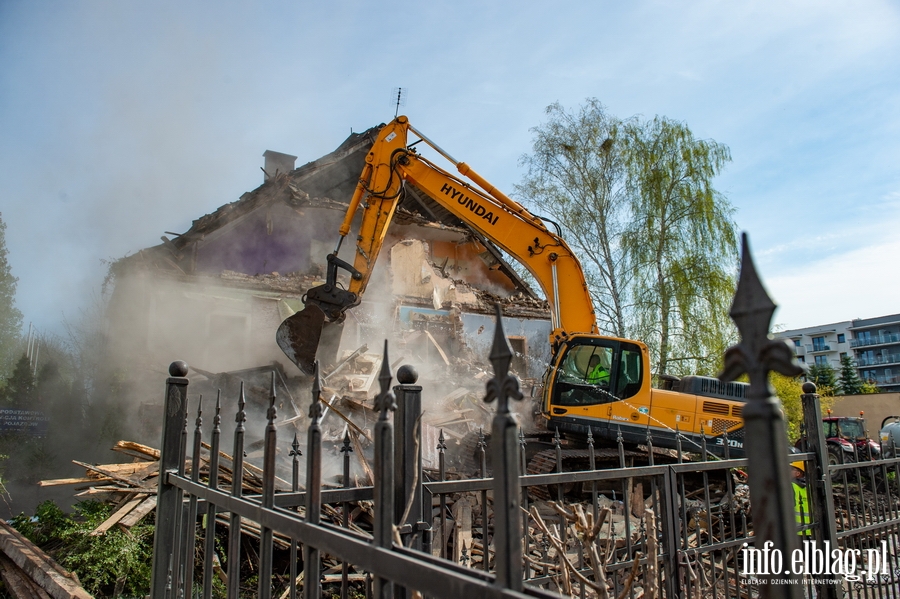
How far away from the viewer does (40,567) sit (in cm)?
487

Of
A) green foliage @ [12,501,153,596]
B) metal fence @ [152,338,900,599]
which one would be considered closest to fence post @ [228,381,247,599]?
metal fence @ [152,338,900,599]

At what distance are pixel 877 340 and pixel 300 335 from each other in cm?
7411

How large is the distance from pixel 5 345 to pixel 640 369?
42.8m

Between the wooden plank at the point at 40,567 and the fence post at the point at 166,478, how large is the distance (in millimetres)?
2274

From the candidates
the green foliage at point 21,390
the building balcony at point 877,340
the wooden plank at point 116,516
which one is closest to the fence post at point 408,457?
the wooden plank at point 116,516

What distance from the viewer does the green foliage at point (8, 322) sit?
35.4 meters

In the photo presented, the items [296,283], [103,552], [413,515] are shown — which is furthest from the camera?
[296,283]

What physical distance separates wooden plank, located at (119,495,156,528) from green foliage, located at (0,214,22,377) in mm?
38081

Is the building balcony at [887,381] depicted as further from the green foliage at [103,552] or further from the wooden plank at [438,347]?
the green foliage at [103,552]

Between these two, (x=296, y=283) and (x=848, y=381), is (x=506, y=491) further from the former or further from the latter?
(x=848, y=381)

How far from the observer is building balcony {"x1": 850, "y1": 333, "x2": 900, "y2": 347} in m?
61.5

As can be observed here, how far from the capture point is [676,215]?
19531 mm

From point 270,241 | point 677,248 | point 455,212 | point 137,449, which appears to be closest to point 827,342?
point 677,248

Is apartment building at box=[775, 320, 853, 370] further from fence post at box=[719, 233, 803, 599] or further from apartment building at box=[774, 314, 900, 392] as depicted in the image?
fence post at box=[719, 233, 803, 599]
